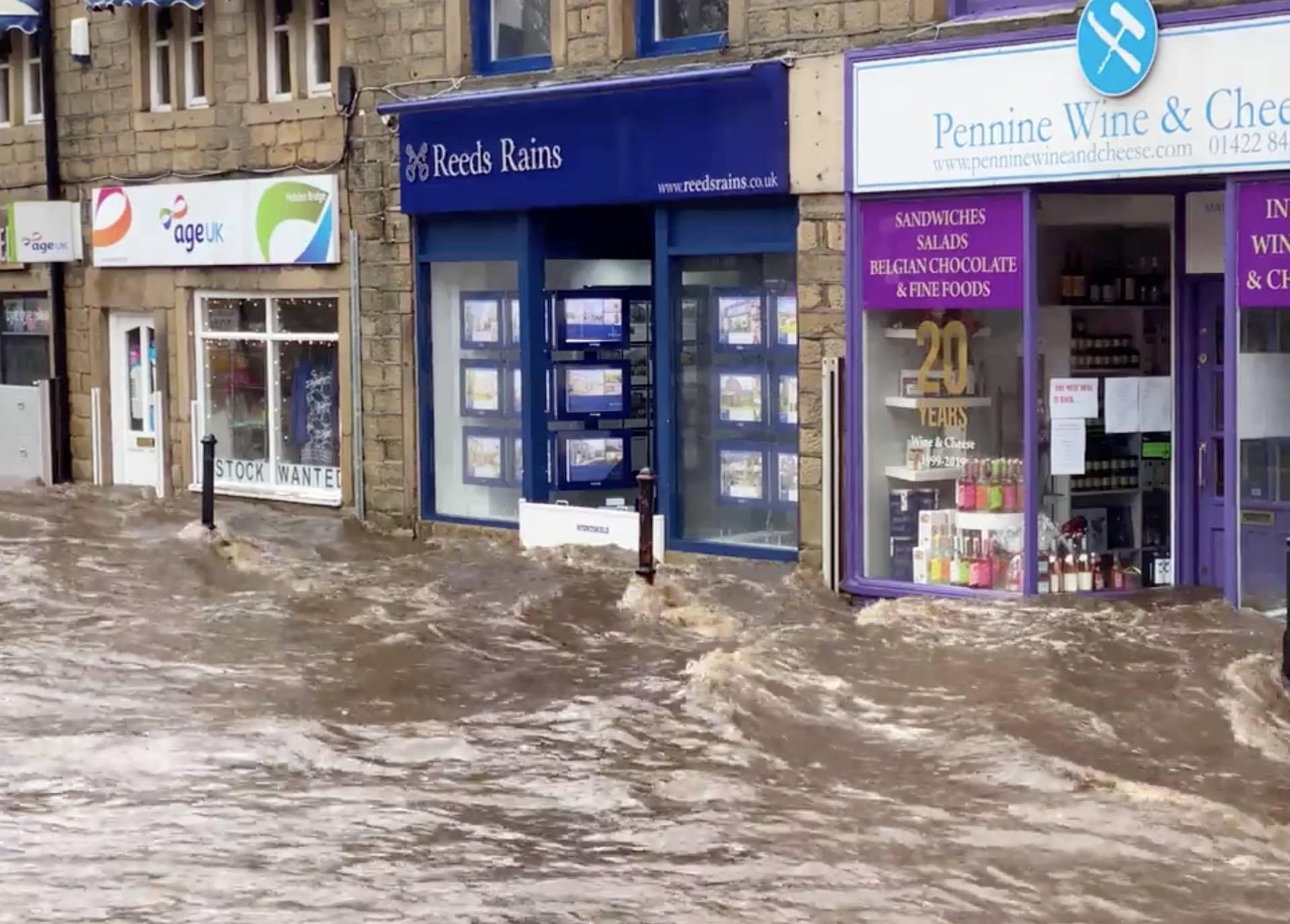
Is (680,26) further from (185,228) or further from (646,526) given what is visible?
(185,228)

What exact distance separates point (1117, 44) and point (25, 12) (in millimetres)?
13580

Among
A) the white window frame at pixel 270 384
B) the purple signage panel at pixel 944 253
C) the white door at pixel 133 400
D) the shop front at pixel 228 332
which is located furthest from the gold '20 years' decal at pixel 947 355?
the white door at pixel 133 400

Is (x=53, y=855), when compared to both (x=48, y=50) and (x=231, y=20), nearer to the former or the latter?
(x=231, y=20)

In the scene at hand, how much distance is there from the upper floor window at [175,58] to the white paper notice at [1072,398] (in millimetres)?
9959

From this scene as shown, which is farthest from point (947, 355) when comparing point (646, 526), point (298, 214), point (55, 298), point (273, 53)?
point (55, 298)

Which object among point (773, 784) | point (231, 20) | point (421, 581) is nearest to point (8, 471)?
point (231, 20)

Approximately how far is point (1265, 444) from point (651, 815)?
550 cm

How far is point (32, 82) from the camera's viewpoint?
2242 cm

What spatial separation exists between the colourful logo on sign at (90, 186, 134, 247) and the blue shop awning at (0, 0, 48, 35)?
2.18 metres

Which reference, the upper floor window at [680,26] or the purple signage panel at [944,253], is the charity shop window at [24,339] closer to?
the upper floor window at [680,26]

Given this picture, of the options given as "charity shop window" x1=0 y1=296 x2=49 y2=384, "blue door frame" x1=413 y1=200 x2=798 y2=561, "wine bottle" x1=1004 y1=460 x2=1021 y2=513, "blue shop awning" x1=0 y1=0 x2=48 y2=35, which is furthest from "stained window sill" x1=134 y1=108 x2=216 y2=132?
"wine bottle" x1=1004 y1=460 x2=1021 y2=513

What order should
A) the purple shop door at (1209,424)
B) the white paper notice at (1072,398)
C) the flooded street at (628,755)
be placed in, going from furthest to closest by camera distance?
1. the white paper notice at (1072,398)
2. the purple shop door at (1209,424)
3. the flooded street at (628,755)

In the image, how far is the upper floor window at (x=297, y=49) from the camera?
61.0 feet

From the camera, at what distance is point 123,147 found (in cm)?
2077
